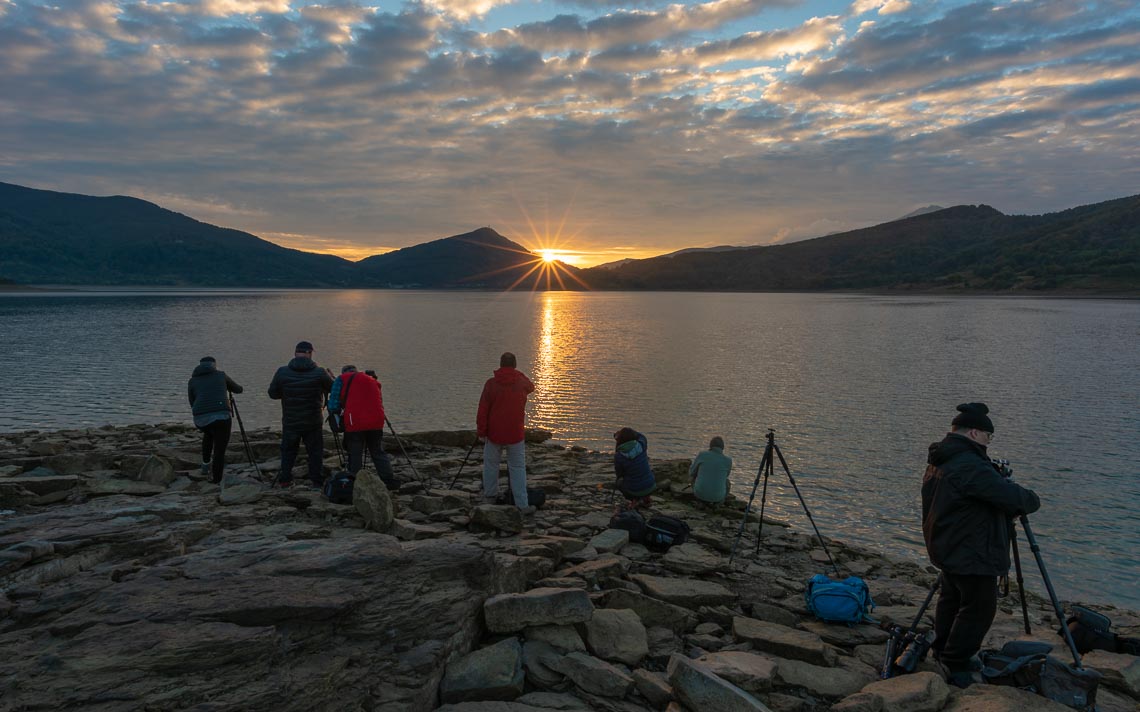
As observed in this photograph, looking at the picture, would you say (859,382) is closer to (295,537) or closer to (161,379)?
(295,537)

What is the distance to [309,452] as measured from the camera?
41.2ft

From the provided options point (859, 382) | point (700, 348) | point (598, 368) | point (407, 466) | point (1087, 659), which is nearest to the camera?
point (1087, 659)

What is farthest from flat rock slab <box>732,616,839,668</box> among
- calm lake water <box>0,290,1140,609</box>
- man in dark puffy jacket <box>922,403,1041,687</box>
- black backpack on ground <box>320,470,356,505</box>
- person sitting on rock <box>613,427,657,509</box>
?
calm lake water <box>0,290,1140,609</box>

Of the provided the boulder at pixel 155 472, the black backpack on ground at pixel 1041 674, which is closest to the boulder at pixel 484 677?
the black backpack on ground at pixel 1041 674

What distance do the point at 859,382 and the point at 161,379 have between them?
1665 inches

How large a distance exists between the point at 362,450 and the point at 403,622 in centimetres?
639

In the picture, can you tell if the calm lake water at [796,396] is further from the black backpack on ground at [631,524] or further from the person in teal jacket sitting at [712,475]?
the black backpack on ground at [631,524]

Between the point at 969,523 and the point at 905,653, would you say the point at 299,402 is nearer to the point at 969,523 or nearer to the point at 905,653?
the point at 905,653

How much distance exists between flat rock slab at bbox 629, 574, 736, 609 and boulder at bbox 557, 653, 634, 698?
219 centimetres

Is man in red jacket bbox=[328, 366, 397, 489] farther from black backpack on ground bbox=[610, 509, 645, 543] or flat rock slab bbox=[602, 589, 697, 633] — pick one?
flat rock slab bbox=[602, 589, 697, 633]

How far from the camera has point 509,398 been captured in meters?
11.4

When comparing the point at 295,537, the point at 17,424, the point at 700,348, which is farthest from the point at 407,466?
the point at 700,348

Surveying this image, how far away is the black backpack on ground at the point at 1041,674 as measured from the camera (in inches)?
246

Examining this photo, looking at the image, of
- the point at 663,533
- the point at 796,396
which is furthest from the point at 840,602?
the point at 796,396
